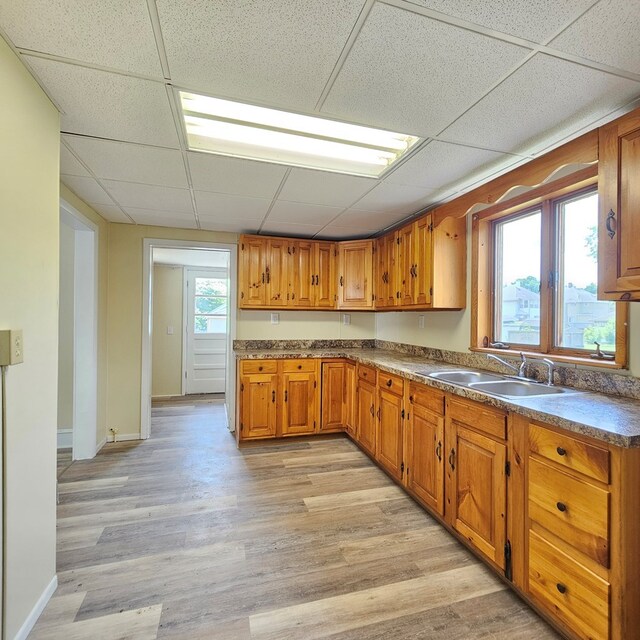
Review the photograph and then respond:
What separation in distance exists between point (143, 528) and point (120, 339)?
2.05 meters

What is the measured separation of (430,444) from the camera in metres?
2.19

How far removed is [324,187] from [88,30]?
5.16 feet

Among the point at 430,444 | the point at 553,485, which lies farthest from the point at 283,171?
the point at 553,485

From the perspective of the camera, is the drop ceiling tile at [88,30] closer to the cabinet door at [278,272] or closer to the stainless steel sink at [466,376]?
the stainless steel sink at [466,376]

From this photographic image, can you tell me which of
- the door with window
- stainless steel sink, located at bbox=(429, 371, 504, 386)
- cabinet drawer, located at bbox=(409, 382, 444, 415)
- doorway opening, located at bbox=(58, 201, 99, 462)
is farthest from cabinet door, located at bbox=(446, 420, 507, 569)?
the door with window

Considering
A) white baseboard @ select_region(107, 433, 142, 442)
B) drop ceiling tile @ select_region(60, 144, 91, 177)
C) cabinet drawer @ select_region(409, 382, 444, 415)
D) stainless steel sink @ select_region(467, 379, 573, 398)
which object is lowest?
white baseboard @ select_region(107, 433, 142, 442)

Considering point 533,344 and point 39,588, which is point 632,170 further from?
point 39,588

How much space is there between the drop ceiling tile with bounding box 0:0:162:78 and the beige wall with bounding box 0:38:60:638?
0.13m

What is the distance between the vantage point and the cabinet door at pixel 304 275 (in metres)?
3.84

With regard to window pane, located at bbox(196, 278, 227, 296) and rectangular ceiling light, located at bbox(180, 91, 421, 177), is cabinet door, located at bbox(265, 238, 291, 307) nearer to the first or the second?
rectangular ceiling light, located at bbox(180, 91, 421, 177)

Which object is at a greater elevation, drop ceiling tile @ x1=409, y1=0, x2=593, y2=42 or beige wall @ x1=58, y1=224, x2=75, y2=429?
drop ceiling tile @ x1=409, y1=0, x2=593, y2=42

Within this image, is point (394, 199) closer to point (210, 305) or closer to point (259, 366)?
point (259, 366)

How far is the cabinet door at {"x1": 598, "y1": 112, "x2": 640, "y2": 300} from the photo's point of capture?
138cm

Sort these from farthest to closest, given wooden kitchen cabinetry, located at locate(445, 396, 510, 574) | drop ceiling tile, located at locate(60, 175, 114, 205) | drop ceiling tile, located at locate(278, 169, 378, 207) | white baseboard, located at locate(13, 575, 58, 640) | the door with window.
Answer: the door with window, drop ceiling tile, located at locate(60, 175, 114, 205), drop ceiling tile, located at locate(278, 169, 378, 207), wooden kitchen cabinetry, located at locate(445, 396, 510, 574), white baseboard, located at locate(13, 575, 58, 640)
